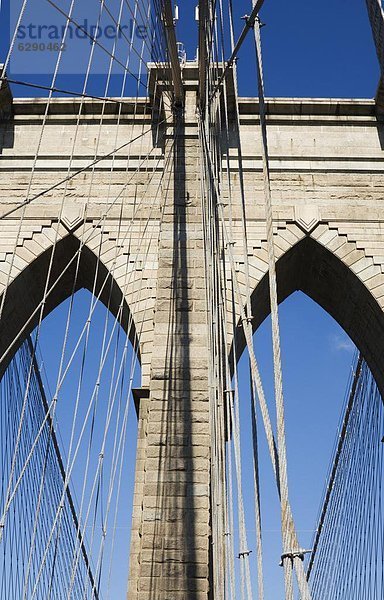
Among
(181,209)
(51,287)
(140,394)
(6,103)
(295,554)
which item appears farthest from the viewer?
(6,103)

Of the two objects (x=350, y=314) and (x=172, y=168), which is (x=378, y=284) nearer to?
(x=350, y=314)

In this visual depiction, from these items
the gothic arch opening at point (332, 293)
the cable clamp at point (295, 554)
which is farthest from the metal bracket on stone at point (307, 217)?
the cable clamp at point (295, 554)

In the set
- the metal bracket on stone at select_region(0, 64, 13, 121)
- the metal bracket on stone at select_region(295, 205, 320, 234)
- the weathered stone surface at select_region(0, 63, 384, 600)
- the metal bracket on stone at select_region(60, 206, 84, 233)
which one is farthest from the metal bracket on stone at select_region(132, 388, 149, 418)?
the metal bracket on stone at select_region(0, 64, 13, 121)

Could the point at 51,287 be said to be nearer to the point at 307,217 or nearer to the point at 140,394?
the point at 140,394

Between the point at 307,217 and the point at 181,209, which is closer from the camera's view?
A: the point at 181,209

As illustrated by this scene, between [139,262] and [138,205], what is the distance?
0.71 meters

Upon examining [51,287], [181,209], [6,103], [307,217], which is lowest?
[181,209]

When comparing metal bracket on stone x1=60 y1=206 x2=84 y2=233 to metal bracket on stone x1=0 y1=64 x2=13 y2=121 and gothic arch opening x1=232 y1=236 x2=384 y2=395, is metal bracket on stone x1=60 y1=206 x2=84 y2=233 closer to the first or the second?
metal bracket on stone x1=0 y1=64 x2=13 y2=121

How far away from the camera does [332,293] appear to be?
30.0 feet

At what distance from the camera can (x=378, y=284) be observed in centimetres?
834

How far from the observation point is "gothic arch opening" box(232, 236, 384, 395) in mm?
8500

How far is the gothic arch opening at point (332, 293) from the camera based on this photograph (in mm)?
8500

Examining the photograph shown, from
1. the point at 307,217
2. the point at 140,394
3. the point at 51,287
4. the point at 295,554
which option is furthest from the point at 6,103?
the point at 295,554

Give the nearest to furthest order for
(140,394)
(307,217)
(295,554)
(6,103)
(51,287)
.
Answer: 1. (295,554)
2. (140,394)
3. (51,287)
4. (307,217)
5. (6,103)
